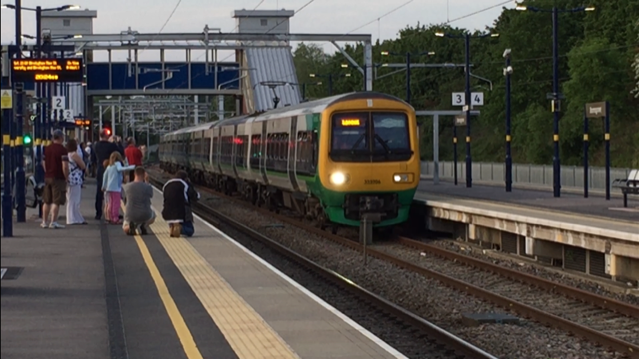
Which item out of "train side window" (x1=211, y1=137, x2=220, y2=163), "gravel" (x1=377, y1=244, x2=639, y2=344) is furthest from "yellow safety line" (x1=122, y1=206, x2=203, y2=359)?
"train side window" (x1=211, y1=137, x2=220, y2=163)

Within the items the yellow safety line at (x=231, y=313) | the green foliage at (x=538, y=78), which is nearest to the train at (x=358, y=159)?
the yellow safety line at (x=231, y=313)

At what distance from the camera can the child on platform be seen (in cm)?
2383

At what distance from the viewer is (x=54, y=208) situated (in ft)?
77.0

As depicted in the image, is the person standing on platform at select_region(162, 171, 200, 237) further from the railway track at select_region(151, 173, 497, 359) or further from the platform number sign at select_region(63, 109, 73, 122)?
the platform number sign at select_region(63, 109, 73, 122)

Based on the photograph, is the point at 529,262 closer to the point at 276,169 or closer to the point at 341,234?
the point at 341,234

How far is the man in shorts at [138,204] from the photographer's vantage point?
21406 millimetres

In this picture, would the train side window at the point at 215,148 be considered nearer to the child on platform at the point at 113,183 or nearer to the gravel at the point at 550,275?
the child on platform at the point at 113,183

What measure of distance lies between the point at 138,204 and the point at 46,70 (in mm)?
4539

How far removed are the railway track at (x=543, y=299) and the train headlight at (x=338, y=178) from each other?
2.45 metres

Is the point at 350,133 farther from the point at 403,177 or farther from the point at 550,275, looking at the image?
the point at 550,275

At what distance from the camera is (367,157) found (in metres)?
24.2

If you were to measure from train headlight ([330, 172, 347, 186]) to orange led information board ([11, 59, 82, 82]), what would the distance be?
6.19 m

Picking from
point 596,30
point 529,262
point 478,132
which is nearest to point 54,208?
point 529,262

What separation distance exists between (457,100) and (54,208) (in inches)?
946
